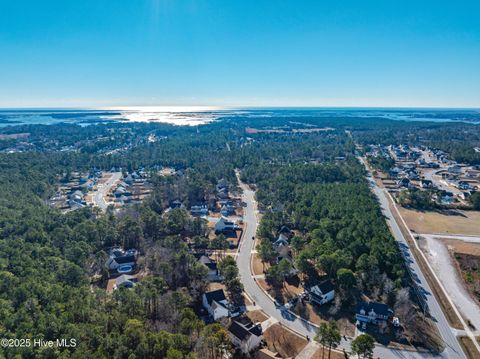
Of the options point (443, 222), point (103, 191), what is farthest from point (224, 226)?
point (103, 191)

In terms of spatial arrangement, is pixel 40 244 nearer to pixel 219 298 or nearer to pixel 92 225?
Result: pixel 92 225

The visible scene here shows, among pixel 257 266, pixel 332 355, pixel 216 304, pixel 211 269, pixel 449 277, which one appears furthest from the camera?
pixel 257 266

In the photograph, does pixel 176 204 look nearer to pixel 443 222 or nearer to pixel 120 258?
pixel 120 258

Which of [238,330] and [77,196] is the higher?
[77,196]

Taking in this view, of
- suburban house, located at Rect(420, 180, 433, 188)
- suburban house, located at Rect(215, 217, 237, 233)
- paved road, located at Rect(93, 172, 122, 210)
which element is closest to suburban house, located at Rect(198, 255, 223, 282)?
suburban house, located at Rect(215, 217, 237, 233)

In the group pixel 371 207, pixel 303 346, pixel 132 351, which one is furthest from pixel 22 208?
pixel 371 207

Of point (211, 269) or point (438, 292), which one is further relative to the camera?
point (211, 269)
